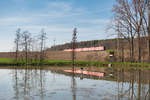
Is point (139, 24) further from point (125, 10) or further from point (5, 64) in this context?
point (5, 64)

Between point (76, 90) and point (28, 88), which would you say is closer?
point (76, 90)

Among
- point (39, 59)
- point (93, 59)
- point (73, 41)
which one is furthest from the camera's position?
point (93, 59)

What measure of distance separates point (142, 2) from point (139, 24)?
383 centimetres

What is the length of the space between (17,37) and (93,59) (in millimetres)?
22973

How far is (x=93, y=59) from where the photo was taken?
6481 centimetres

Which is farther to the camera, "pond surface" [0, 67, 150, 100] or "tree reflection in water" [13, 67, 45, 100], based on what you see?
"tree reflection in water" [13, 67, 45, 100]

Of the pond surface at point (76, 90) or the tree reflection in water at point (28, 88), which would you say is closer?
the pond surface at point (76, 90)

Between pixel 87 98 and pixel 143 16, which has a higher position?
pixel 143 16

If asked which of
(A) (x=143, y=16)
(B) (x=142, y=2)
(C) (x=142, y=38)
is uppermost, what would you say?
(B) (x=142, y=2)

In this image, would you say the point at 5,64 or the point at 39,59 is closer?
the point at 5,64

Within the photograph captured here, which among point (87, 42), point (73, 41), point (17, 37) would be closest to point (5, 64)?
point (17, 37)

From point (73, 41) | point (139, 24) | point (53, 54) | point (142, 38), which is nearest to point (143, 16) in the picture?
point (139, 24)

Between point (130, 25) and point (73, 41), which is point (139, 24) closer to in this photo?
point (130, 25)

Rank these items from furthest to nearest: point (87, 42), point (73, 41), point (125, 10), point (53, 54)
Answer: point (87, 42), point (53, 54), point (73, 41), point (125, 10)
